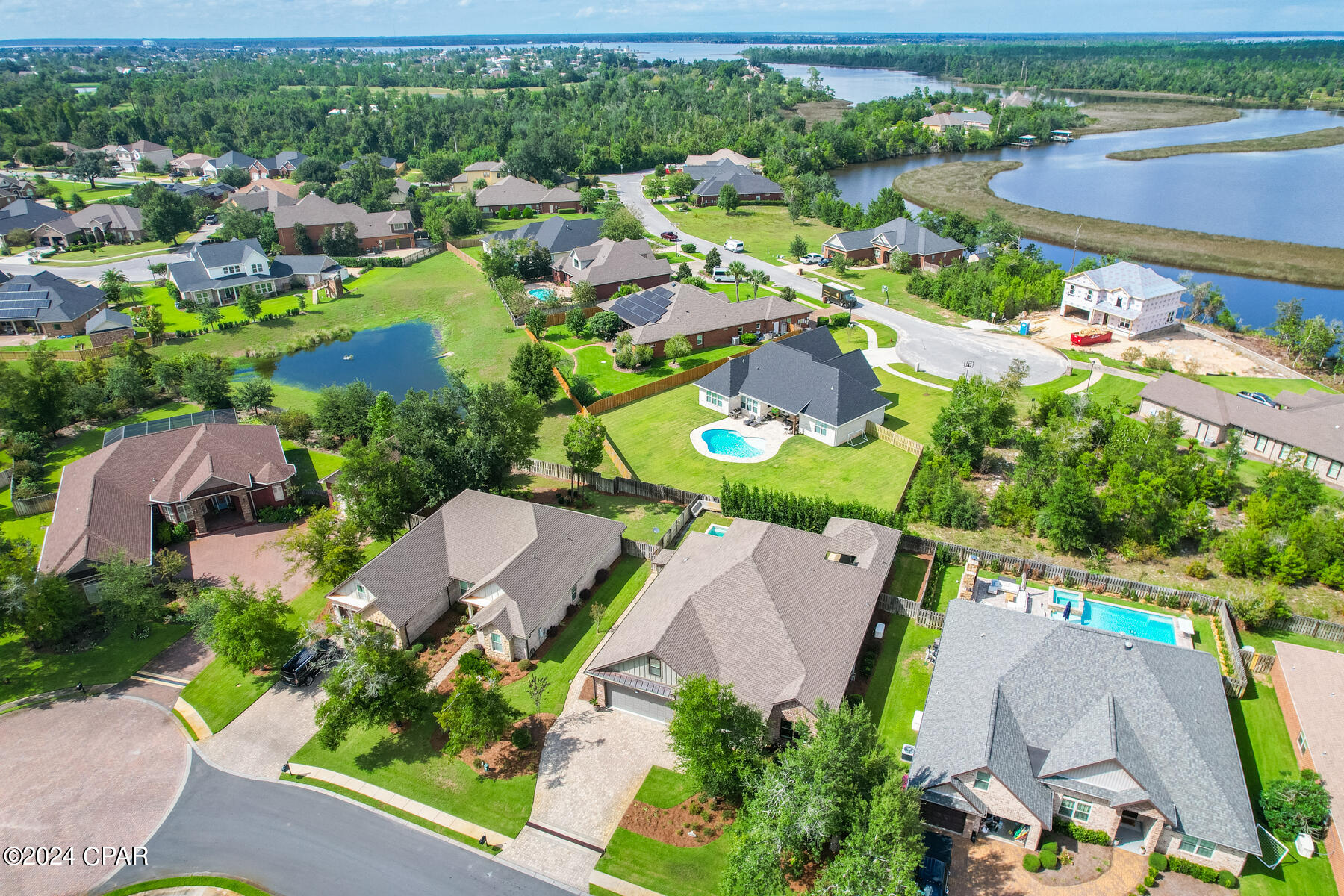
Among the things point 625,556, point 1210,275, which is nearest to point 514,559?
point 625,556

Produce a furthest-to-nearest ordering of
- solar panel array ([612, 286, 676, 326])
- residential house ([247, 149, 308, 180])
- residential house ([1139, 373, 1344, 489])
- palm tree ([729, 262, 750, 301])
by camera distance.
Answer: residential house ([247, 149, 308, 180]), palm tree ([729, 262, 750, 301]), solar panel array ([612, 286, 676, 326]), residential house ([1139, 373, 1344, 489])

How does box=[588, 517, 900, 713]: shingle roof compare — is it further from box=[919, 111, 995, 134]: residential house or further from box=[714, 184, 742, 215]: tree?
box=[919, 111, 995, 134]: residential house

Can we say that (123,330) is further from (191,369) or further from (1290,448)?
(1290,448)

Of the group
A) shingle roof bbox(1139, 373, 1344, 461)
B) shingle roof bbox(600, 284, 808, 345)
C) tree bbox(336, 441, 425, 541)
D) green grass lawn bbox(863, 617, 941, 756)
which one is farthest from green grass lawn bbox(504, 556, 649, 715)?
shingle roof bbox(1139, 373, 1344, 461)

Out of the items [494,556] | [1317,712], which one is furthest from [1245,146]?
[494,556]

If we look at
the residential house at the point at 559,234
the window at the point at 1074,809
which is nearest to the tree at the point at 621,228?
the residential house at the point at 559,234

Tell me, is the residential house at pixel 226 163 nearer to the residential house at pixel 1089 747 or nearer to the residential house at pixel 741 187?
the residential house at pixel 741 187
